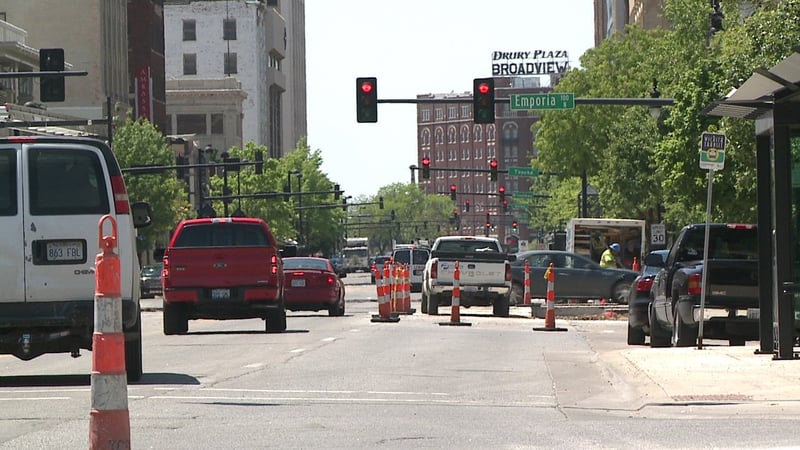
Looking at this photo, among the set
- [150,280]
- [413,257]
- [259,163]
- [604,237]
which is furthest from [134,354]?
[413,257]

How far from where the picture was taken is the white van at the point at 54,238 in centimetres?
1577

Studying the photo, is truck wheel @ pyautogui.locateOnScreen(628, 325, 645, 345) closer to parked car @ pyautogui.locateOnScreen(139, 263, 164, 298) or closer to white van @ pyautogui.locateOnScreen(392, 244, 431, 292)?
white van @ pyautogui.locateOnScreen(392, 244, 431, 292)

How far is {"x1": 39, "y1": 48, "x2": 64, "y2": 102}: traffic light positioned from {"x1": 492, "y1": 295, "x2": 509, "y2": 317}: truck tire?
1082 centimetres

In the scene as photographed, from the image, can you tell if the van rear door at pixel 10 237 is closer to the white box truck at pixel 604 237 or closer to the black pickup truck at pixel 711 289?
the black pickup truck at pixel 711 289

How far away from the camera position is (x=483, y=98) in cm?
3878

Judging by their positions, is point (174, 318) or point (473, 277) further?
point (473, 277)

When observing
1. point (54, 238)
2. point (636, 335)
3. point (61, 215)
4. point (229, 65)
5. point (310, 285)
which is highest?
point (229, 65)

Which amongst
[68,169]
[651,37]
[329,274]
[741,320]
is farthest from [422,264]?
[68,169]

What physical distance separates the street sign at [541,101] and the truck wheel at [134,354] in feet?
78.4

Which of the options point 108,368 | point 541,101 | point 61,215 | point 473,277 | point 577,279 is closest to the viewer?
point 108,368

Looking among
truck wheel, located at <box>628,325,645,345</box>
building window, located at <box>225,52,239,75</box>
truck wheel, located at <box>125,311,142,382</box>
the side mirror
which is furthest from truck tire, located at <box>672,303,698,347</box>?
building window, located at <box>225,52,239,75</box>

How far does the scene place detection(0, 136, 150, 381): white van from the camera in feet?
51.7

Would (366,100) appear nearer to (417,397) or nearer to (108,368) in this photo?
(417,397)

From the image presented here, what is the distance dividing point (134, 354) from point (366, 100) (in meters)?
22.3
